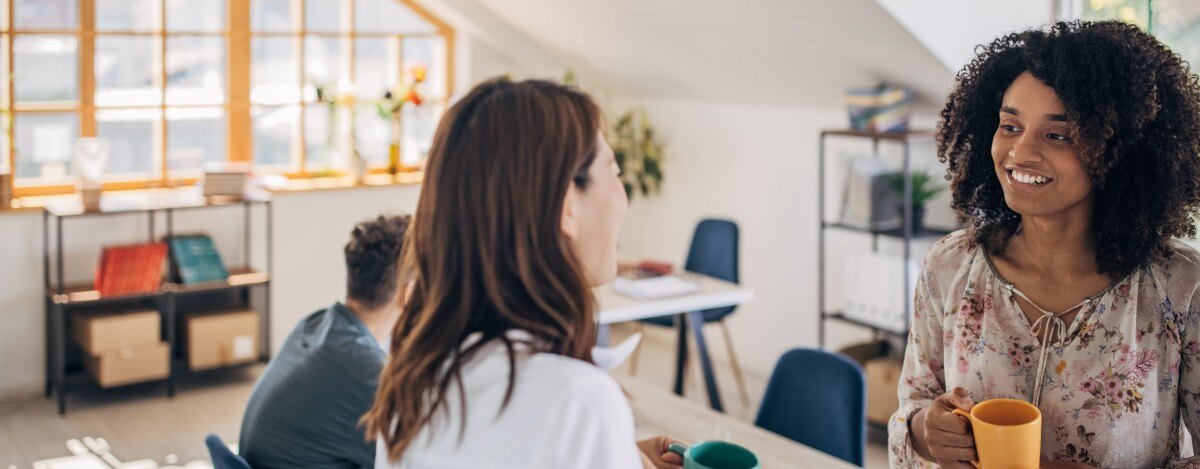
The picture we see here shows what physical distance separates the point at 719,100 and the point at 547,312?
4.70 m

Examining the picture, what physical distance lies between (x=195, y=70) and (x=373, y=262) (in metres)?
3.40

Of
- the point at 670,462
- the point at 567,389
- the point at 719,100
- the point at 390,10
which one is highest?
the point at 390,10

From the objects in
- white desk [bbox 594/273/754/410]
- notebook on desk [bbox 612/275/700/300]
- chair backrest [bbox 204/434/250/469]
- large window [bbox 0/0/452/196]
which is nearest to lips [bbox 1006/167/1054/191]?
chair backrest [bbox 204/434/250/469]

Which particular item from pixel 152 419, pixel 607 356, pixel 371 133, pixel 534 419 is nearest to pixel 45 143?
pixel 152 419

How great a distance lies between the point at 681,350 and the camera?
4793 mm

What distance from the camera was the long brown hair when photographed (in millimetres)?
1178

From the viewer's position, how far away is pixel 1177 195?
1657 mm

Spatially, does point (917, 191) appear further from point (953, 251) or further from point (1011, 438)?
point (1011, 438)

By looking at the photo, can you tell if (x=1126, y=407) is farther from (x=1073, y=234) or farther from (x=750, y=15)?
(x=750, y=15)

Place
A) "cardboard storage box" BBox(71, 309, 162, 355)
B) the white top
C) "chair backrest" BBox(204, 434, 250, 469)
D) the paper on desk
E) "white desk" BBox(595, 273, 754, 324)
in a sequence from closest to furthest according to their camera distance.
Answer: the white top, the paper on desk, "chair backrest" BBox(204, 434, 250, 469), "white desk" BBox(595, 273, 754, 324), "cardboard storage box" BBox(71, 309, 162, 355)

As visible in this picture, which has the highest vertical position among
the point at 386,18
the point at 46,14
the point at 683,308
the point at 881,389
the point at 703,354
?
the point at 386,18

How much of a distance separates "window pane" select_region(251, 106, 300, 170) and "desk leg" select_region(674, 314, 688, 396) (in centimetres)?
231

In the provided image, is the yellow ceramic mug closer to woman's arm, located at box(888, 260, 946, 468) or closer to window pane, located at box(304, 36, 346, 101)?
woman's arm, located at box(888, 260, 946, 468)

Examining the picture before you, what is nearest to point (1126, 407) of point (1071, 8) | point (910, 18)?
point (910, 18)
